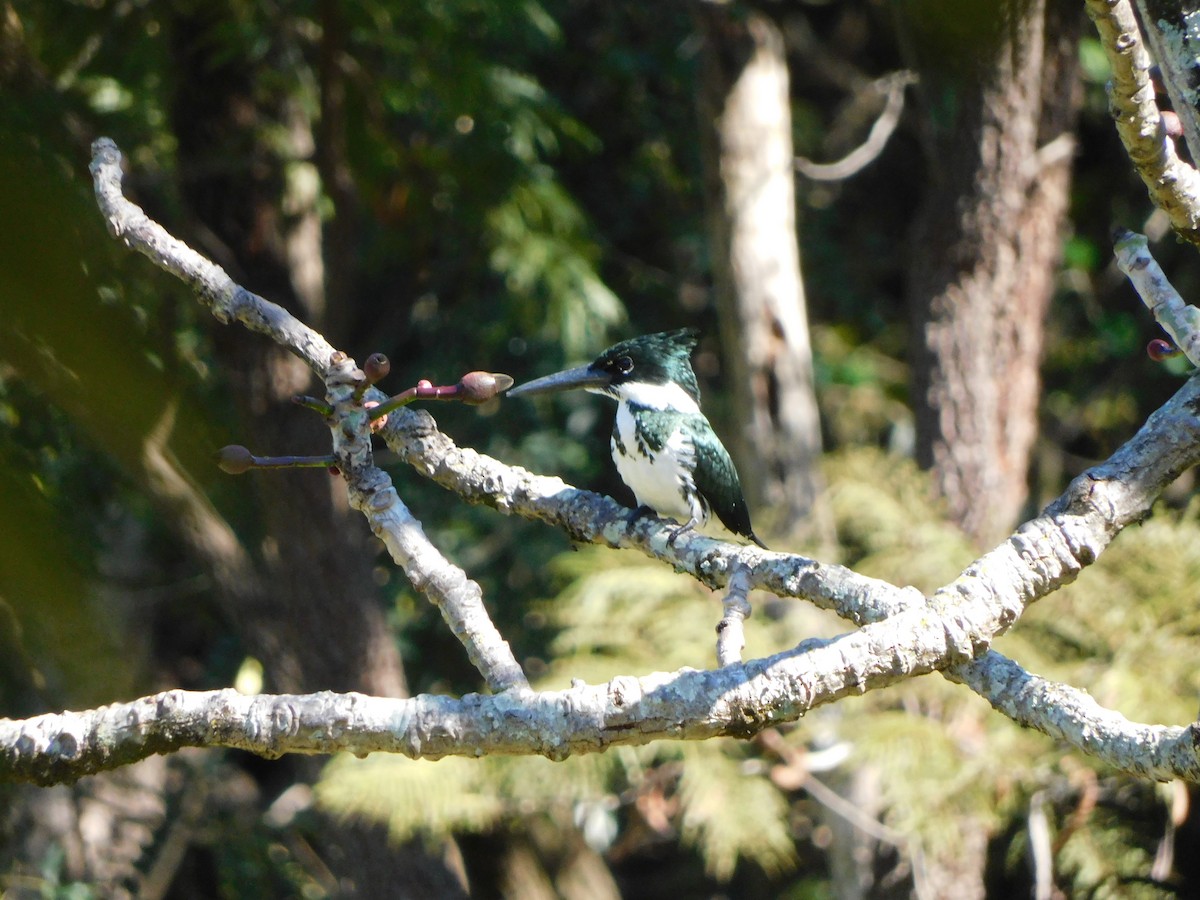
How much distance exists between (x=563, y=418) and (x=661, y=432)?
332 centimetres

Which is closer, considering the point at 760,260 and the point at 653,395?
the point at 653,395

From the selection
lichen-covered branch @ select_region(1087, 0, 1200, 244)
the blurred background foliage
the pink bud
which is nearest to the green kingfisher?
the blurred background foliage

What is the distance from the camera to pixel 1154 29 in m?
1.47

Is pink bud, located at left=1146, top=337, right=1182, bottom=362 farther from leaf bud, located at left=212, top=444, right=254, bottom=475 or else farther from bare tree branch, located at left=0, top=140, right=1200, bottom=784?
leaf bud, located at left=212, top=444, right=254, bottom=475

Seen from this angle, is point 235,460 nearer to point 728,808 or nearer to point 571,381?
point 571,381

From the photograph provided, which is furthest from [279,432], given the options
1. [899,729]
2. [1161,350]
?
[1161,350]

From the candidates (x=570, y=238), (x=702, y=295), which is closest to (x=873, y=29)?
(x=702, y=295)

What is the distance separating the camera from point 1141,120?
1539 millimetres

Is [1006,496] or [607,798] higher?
[1006,496]

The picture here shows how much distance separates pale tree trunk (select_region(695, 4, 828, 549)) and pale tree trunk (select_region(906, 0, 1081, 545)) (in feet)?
1.65

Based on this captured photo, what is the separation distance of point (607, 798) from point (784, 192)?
2487mm

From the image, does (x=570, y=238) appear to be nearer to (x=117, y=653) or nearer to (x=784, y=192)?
(x=784, y=192)

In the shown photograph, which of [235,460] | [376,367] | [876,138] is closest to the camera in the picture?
[235,460]

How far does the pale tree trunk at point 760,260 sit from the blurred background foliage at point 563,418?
0.25 meters
